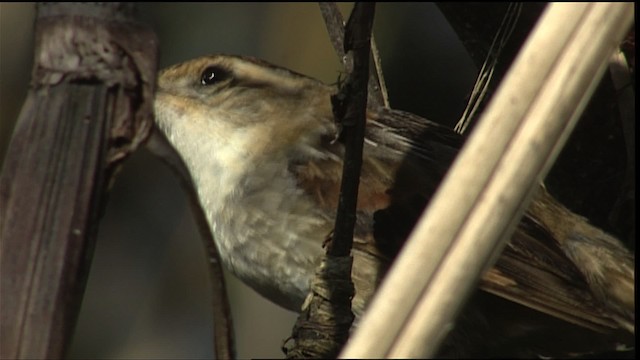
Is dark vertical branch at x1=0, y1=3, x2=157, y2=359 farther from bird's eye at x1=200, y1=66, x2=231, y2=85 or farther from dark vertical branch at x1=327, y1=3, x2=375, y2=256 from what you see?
bird's eye at x1=200, y1=66, x2=231, y2=85

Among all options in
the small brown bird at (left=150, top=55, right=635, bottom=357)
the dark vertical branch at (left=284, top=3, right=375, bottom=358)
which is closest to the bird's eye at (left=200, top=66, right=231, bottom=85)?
the small brown bird at (left=150, top=55, right=635, bottom=357)

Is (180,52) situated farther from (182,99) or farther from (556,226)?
(556,226)

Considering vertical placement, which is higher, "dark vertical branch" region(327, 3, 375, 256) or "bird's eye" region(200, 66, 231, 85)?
"dark vertical branch" region(327, 3, 375, 256)

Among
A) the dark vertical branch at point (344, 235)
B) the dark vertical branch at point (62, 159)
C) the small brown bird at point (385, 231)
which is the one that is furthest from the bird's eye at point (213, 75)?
the dark vertical branch at point (62, 159)

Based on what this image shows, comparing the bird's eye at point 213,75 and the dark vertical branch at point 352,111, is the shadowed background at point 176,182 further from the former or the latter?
the dark vertical branch at point 352,111

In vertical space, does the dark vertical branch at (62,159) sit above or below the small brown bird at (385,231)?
above

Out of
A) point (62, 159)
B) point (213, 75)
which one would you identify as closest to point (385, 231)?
point (213, 75)

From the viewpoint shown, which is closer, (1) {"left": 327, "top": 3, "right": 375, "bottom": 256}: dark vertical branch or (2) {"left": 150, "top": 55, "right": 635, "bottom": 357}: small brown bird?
(1) {"left": 327, "top": 3, "right": 375, "bottom": 256}: dark vertical branch
